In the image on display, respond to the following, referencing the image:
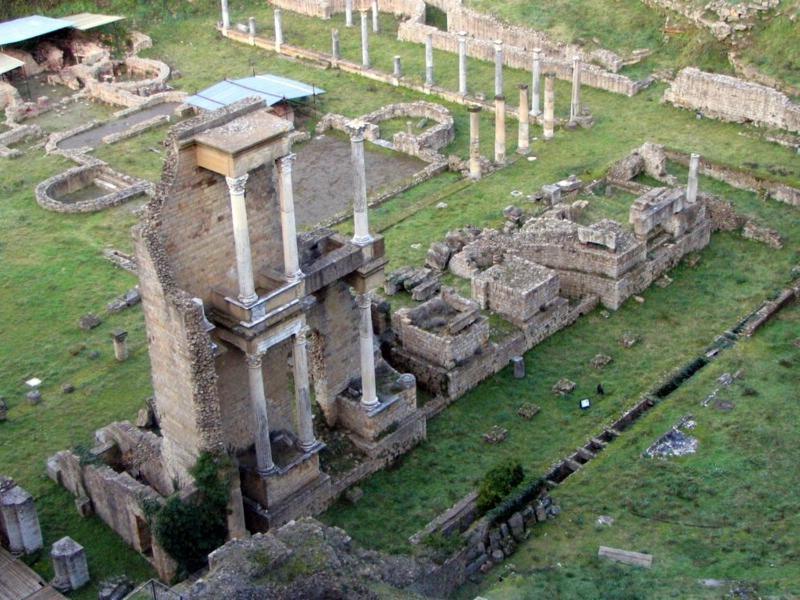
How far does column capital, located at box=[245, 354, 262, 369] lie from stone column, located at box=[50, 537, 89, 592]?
17.0 ft

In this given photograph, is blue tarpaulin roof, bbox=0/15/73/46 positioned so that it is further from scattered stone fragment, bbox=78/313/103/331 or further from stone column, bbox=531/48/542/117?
scattered stone fragment, bbox=78/313/103/331

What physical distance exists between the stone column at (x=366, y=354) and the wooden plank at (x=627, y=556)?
672 centimetres


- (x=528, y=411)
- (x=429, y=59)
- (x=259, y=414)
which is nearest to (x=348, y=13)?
(x=429, y=59)

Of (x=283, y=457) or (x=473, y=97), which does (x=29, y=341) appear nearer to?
(x=283, y=457)

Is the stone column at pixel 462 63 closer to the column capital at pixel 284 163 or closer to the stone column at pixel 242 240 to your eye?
the column capital at pixel 284 163

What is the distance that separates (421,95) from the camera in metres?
51.9

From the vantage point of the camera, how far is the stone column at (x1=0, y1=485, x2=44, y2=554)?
27078mm

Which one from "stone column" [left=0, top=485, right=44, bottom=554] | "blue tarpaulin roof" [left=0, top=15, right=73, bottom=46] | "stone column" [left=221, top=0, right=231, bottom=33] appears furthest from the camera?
"stone column" [left=221, top=0, right=231, bottom=33]

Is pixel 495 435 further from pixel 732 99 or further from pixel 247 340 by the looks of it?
pixel 732 99

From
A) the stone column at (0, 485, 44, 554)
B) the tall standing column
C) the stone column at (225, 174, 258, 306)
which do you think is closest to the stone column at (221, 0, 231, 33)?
the tall standing column

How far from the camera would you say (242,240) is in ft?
84.2

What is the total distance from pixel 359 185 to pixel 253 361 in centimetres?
471

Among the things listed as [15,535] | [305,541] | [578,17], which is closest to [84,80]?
[578,17]

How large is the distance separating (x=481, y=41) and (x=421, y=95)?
179 inches
